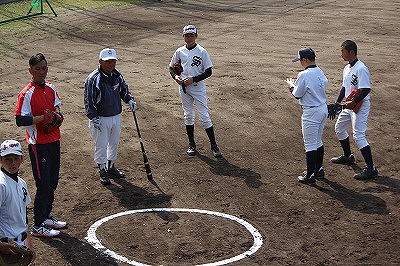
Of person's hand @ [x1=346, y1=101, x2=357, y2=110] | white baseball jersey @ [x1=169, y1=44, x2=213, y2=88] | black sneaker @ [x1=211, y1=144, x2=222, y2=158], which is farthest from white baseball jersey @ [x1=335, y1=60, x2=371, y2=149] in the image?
white baseball jersey @ [x1=169, y1=44, x2=213, y2=88]

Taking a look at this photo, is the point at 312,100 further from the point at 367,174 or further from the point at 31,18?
the point at 31,18

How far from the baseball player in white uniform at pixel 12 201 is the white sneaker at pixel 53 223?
2410 millimetres

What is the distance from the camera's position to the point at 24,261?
7.31 meters

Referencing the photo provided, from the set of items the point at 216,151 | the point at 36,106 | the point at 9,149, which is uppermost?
the point at 9,149

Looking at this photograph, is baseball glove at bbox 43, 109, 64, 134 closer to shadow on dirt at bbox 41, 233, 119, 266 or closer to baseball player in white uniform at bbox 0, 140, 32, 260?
shadow on dirt at bbox 41, 233, 119, 266

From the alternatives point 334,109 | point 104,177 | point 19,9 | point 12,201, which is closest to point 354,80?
point 334,109

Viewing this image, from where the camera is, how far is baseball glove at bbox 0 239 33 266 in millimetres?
7160

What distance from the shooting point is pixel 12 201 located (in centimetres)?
748

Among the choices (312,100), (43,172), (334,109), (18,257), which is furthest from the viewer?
(334,109)

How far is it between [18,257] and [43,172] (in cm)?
256

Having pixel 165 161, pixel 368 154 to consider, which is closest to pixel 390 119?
pixel 368 154

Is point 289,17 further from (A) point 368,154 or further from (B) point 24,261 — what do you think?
(B) point 24,261

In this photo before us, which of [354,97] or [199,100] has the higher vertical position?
[354,97]

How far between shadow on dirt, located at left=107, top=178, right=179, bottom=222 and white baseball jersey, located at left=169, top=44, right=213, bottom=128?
6.16 feet
